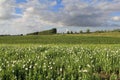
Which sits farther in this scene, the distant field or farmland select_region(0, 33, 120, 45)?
the distant field

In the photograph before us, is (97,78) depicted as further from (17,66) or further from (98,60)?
(98,60)

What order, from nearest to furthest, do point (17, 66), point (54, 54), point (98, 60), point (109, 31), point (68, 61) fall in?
point (17, 66) < point (68, 61) < point (98, 60) < point (54, 54) < point (109, 31)

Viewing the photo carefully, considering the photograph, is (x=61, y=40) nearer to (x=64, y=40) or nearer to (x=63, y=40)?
(x=63, y=40)

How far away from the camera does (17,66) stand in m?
12.1

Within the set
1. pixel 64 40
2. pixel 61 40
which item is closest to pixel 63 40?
pixel 64 40

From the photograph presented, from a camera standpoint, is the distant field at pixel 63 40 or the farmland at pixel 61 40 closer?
the farmland at pixel 61 40

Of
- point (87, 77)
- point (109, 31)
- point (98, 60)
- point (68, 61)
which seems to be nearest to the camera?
point (87, 77)

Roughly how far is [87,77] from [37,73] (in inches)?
75.7

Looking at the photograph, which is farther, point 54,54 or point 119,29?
point 119,29

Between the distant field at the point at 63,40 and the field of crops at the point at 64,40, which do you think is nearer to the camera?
the field of crops at the point at 64,40

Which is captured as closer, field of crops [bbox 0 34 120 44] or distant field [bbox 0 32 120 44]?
field of crops [bbox 0 34 120 44]

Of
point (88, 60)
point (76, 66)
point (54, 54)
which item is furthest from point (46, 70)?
point (54, 54)

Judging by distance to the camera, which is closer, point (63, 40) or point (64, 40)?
point (63, 40)

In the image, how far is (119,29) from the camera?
4476 inches
